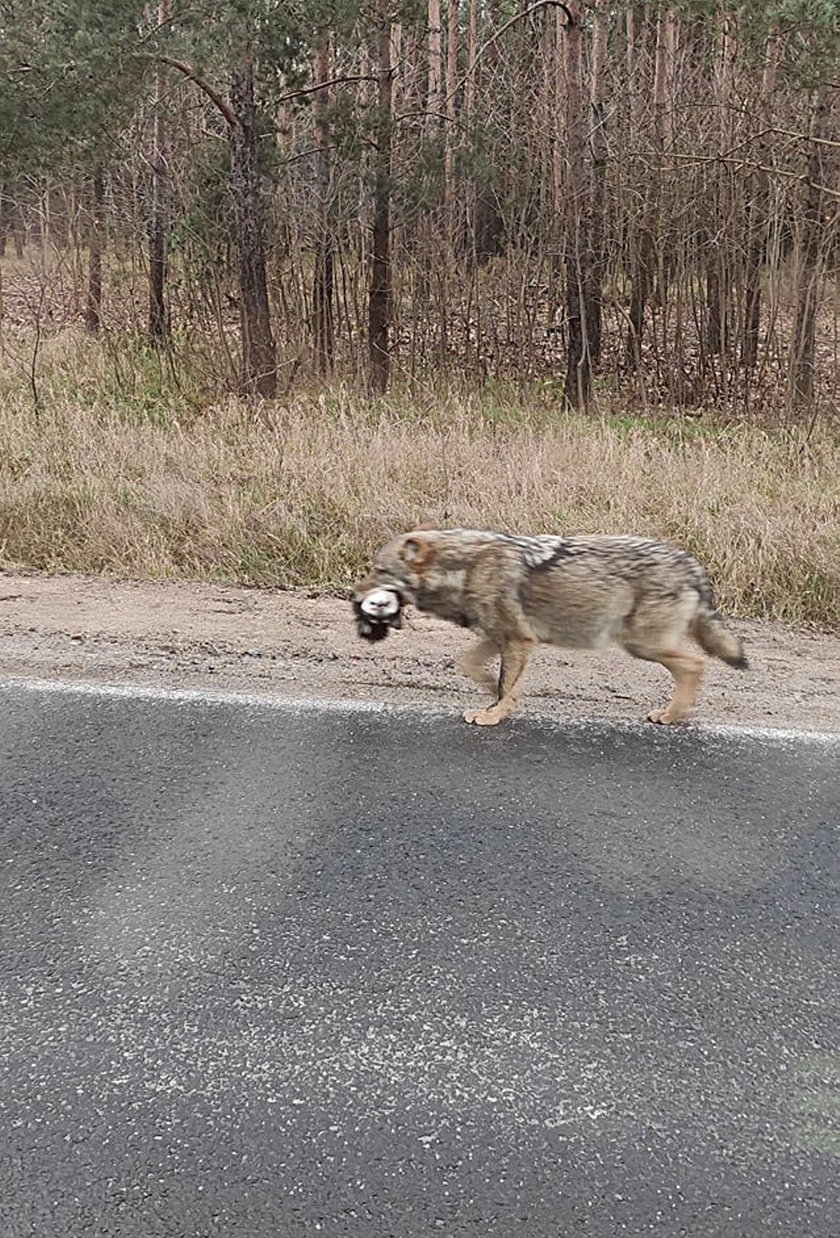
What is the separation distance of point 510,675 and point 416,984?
2.05 meters

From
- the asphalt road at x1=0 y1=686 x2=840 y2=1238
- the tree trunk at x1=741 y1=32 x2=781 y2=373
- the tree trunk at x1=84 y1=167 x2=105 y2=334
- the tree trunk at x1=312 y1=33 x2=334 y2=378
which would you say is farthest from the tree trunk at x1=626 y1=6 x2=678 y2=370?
the asphalt road at x1=0 y1=686 x2=840 y2=1238

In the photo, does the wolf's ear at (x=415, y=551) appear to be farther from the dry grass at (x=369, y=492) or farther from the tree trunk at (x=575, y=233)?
the tree trunk at (x=575, y=233)

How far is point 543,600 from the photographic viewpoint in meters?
4.97

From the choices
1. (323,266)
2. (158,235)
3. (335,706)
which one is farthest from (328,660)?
(158,235)

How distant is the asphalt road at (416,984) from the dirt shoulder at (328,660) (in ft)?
1.64

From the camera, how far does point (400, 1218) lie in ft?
7.66

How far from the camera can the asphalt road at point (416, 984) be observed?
2.43m

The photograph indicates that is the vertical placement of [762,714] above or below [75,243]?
below

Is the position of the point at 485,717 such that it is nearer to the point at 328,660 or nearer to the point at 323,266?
the point at 328,660

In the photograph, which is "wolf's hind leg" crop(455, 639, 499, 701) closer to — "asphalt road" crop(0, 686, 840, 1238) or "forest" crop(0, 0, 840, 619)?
"asphalt road" crop(0, 686, 840, 1238)

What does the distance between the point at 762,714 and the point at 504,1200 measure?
10.2 feet

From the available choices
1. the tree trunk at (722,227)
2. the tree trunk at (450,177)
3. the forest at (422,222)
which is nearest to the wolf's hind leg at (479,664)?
the forest at (422,222)

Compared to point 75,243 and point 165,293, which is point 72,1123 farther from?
point 75,243

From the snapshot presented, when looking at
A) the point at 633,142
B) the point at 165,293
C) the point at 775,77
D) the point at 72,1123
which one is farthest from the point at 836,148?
the point at 72,1123
